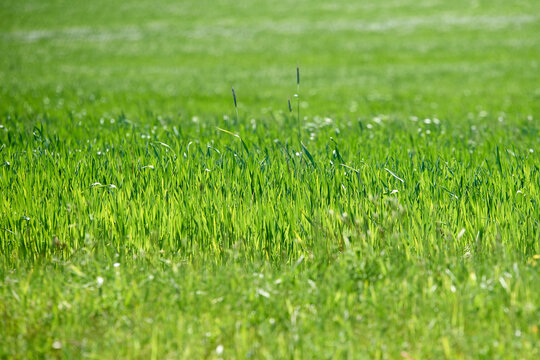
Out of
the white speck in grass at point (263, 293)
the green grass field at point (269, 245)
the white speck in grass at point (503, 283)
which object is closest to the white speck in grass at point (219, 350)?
the green grass field at point (269, 245)

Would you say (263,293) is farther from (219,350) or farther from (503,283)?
(503,283)

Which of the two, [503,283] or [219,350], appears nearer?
[219,350]

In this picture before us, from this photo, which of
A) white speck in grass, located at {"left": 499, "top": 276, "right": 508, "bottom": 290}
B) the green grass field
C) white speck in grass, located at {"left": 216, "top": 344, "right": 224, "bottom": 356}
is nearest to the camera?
white speck in grass, located at {"left": 216, "top": 344, "right": 224, "bottom": 356}

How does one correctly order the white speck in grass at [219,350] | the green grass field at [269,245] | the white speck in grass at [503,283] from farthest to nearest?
the white speck in grass at [503,283]
the green grass field at [269,245]
the white speck in grass at [219,350]

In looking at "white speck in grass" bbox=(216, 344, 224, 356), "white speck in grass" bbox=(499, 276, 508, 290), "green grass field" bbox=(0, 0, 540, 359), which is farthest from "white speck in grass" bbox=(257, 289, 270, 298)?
"white speck in grass" bbox=(499, 276, 508, 290)

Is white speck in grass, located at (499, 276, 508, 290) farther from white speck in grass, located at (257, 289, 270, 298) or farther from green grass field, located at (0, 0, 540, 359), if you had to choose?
white speck in grass, located at (257, 289, 270, 298)

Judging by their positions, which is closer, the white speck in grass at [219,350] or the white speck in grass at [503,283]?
the white speck in grass at [219,350]

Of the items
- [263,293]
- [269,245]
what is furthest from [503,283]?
[269,245]

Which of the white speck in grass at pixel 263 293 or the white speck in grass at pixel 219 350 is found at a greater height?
the white speck in grass at pixel 263 293

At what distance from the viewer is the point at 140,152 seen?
517 centimetres

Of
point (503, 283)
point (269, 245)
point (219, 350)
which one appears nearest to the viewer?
point (219, 350)

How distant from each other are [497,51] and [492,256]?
93.8ft

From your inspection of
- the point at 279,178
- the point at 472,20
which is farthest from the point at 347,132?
the point at 472,20

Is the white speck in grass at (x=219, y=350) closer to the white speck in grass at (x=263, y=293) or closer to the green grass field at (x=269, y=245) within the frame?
the green grass field at (x=269, y=245)
